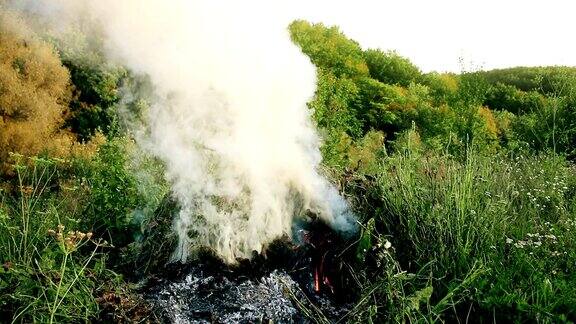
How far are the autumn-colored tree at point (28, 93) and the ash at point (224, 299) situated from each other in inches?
419

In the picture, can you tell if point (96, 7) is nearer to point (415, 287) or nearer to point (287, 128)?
point (287, 128)


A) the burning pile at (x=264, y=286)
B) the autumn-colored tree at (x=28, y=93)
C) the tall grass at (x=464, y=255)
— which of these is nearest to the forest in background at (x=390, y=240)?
the tall grass at (x=464, y=255)

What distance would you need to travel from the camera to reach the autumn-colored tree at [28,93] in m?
13.2

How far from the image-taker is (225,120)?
364 centimetres

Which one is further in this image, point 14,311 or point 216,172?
point 216,172

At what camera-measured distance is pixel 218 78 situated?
12.4 feet

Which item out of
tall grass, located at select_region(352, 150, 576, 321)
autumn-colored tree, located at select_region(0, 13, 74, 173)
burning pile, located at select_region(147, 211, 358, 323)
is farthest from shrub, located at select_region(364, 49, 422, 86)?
burning pile, located at select_region(147, 211, 358, 323)

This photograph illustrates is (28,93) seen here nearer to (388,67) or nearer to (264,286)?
(264,286)

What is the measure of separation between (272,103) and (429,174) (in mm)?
1364

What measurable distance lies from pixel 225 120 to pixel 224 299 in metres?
1.23

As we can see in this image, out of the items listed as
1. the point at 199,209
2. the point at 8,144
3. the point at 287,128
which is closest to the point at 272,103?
the point at 287,128

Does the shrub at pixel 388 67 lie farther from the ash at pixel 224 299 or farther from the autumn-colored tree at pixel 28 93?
the ash at pixel 224 299

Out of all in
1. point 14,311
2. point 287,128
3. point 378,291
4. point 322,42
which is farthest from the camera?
point 322,42

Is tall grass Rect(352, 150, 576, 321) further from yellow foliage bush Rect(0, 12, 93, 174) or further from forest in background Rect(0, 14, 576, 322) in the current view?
yellow foliage bush Rect(0, 12, 93, 174)
